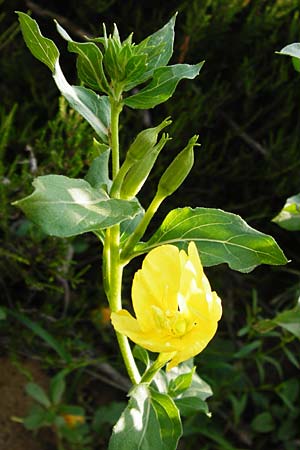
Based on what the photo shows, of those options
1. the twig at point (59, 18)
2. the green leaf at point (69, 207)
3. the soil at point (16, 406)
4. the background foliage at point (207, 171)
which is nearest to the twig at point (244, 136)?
the background foliage at point (207, 171)

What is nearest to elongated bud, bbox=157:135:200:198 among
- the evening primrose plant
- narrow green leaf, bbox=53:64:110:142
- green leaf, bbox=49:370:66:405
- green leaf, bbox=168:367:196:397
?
the evening primrose plant

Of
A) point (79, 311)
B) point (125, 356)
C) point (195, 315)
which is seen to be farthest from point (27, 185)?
point (195, 315)

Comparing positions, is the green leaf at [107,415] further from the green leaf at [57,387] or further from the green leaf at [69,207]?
the green leaf at [69,207]

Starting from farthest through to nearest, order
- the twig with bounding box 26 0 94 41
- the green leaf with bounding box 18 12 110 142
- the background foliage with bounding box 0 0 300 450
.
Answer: the twig with bounding box 26 0 94 41 → the background foliage with bounding box 0 0 300 450 → the green leaf with bounding box 18 12 110 142

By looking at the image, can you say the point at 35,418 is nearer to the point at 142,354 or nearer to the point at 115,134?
the point at 142,354

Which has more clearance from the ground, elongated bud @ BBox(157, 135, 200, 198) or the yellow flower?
elongated bud @ BBox(157, 135, 200, 198)

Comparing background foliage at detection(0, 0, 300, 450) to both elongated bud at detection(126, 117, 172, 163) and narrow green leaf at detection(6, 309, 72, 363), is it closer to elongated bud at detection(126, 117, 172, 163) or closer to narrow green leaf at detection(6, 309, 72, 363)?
narrow green leaf at detection(6, 309, 72, 363)

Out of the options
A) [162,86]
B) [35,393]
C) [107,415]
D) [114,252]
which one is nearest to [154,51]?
[162,86]
